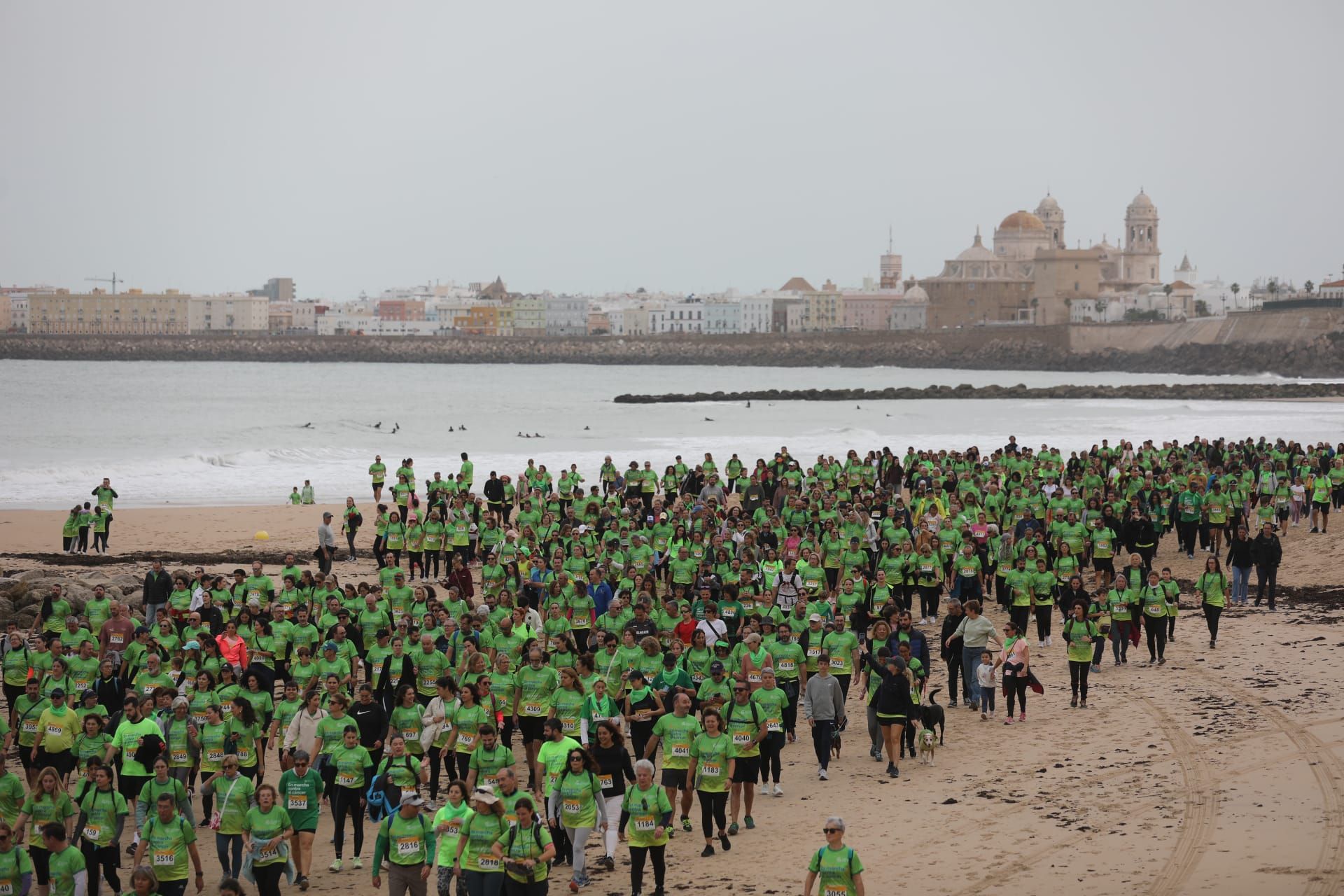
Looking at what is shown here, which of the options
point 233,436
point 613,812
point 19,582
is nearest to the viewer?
point 613,812

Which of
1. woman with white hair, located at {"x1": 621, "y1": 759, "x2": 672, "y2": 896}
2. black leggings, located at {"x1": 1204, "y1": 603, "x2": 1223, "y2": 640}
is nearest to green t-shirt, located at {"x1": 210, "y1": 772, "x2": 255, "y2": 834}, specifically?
woman with white hair, located at {"x1": 621, "y1": 759, "x2": 672, "y2": 896}

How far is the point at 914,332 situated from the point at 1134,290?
2517 cm

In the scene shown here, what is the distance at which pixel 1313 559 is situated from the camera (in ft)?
63.5

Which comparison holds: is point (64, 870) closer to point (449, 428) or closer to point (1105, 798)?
point (1105, 798)

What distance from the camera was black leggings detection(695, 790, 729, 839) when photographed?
934cm

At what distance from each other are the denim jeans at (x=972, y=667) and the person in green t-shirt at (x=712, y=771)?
3.87m

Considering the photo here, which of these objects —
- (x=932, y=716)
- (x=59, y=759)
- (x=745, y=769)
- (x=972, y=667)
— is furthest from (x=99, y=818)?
(x=972, y=667)

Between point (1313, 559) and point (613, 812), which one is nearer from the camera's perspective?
point (613, 812)

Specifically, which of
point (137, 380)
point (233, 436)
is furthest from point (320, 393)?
point (233, 436)

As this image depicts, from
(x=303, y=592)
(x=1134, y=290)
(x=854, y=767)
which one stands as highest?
(x=1134, y=290)

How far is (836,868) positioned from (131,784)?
4.81 metres

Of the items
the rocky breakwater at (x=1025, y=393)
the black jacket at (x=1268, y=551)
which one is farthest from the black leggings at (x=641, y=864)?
the rocky breakwater at (x=1025, y=393)

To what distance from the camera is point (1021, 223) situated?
566 feet

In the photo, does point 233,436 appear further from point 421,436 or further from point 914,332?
point 914,332
